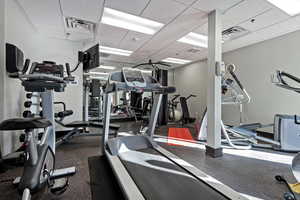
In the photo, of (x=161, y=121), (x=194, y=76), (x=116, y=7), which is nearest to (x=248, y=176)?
(x=116, y=7)

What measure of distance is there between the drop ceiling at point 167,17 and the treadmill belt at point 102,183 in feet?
8.11

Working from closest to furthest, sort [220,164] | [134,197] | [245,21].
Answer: [134,197]
[220,164]
[245,21]

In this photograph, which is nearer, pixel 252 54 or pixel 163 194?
pixel 163 194

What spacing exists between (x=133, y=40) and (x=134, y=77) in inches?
84.8

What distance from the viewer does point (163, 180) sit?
153 cm

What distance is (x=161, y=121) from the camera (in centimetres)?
516

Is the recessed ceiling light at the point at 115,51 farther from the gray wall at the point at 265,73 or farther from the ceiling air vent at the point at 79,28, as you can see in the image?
the gray wall at the point at 265,73

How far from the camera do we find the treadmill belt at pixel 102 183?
4.64ft

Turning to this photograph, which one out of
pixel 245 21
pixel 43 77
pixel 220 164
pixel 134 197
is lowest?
pixel 220 164

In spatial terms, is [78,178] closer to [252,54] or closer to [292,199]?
[292,199]

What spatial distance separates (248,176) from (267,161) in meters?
0.73

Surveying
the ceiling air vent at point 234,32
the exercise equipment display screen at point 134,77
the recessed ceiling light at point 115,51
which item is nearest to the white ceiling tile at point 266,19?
the ceiling air vent at point 234,32

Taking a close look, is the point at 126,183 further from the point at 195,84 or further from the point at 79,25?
the point at 195,84

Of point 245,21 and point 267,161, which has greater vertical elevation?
point 245,21
